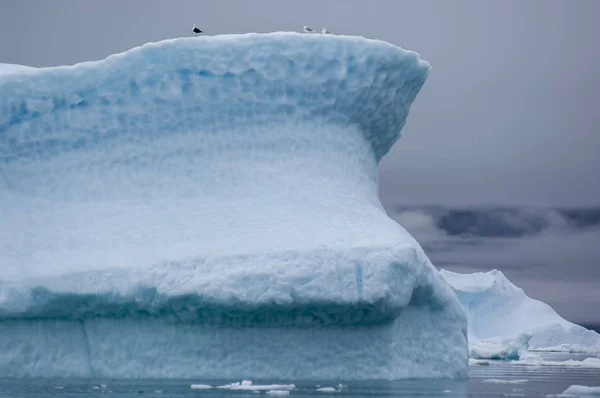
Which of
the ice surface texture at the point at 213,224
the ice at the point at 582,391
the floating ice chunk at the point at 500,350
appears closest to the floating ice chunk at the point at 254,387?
the ice surface texture at the point at 213,224

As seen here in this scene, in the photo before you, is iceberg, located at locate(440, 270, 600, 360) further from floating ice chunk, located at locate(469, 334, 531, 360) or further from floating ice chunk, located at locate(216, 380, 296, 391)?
floating ice chunk, located at locate(216, 380, 296, 391)

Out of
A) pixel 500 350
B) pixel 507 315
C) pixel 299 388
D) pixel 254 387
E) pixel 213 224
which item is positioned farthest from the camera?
pixel 507 315

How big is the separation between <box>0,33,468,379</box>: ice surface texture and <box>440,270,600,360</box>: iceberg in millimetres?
20427

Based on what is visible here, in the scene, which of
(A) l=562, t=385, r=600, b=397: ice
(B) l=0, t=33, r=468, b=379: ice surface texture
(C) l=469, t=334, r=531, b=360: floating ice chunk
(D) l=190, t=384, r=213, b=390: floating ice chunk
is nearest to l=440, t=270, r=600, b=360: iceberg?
(C) l=469, t=334, r=531, b=360: floating ice chunk

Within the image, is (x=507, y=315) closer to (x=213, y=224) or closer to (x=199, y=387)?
(x=213, y=224)

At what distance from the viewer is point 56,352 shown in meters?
14.3

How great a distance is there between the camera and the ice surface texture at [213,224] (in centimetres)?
1314

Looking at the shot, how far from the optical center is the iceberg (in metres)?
35.3

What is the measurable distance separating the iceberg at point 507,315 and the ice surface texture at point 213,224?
2043 centimetres

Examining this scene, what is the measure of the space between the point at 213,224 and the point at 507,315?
2416cm

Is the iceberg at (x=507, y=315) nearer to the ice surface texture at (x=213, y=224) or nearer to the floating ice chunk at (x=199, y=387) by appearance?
the ice surface texture at (x=213, y=224)

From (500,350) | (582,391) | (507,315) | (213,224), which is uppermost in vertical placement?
(213,224)

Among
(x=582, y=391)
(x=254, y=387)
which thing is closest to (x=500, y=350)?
(x=582, y=391)

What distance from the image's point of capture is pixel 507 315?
3591 cm
